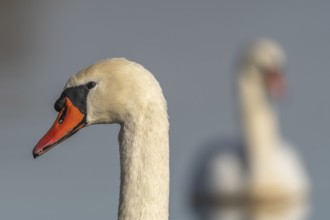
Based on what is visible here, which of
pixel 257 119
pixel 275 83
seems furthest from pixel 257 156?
pixel 275 83

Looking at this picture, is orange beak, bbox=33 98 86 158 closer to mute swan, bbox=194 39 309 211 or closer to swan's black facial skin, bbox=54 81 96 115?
swan's black facial skin, bbox=54 81 96 115

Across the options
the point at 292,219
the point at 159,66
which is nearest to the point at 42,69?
the point at 159,66

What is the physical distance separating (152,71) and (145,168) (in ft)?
28.7

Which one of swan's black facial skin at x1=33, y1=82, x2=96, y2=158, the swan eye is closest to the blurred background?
swan's black facial skin at x1=33, y1=82, x2=96, y2=158

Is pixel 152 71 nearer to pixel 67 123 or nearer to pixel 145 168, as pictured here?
pixel 67 123

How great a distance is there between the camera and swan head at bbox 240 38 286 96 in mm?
14789

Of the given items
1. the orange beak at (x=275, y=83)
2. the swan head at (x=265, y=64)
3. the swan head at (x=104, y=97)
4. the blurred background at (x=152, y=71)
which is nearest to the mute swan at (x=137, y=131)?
the swan head at (x=104, y=97)

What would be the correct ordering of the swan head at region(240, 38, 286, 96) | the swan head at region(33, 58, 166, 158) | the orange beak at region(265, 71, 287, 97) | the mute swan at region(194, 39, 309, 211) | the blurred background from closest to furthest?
the swan head at region(33, 58, 166, 158) < the blurred background < the mute swan at region(194, 39, 309, 211) < the orange beak at region(265, 71, 287, 97) < the swan head at region(240, 38, 286, 96)

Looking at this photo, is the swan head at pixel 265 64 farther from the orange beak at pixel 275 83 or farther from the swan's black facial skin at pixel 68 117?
the swan's black facial skin at pixel 68 117

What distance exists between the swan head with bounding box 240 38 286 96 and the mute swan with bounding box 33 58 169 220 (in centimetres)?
872

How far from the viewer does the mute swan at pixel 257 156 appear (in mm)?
13906

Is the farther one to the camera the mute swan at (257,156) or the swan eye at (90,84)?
the mute swan at (257,156)

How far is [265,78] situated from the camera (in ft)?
49.5

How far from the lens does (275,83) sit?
1483 centimetres
